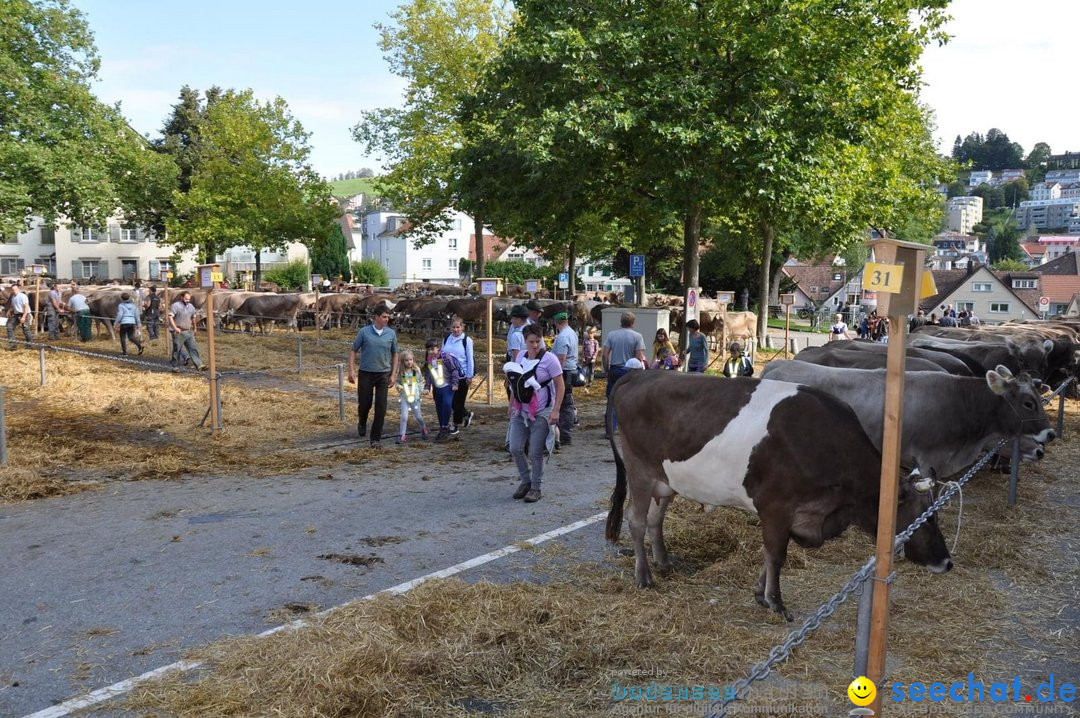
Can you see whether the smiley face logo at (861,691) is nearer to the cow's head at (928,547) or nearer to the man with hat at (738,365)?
the cow's head at (928,547)

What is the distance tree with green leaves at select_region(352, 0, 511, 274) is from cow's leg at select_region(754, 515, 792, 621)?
25811mm

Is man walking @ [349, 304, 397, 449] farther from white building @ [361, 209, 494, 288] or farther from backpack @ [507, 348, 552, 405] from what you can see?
white building @ [361, 209, 494, 288]

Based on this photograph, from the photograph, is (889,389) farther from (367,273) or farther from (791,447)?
(367,273)

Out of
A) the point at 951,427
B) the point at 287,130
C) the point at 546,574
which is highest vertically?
the point at 287,130

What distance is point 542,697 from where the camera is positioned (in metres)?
4.41

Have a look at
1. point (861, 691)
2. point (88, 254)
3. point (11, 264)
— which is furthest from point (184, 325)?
point (11, 264)

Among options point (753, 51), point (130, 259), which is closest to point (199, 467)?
point (753, 51)

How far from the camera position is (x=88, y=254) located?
66625 mm

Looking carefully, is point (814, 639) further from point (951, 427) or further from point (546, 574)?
point (951, 427)

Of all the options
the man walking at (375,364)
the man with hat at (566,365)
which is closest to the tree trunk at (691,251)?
the man with hat at (566,365)

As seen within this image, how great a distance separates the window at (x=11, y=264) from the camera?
6688 cm

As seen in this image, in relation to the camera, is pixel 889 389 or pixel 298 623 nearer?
pixel 889 389

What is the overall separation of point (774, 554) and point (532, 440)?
140 inches

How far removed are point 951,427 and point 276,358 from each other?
17.1m
